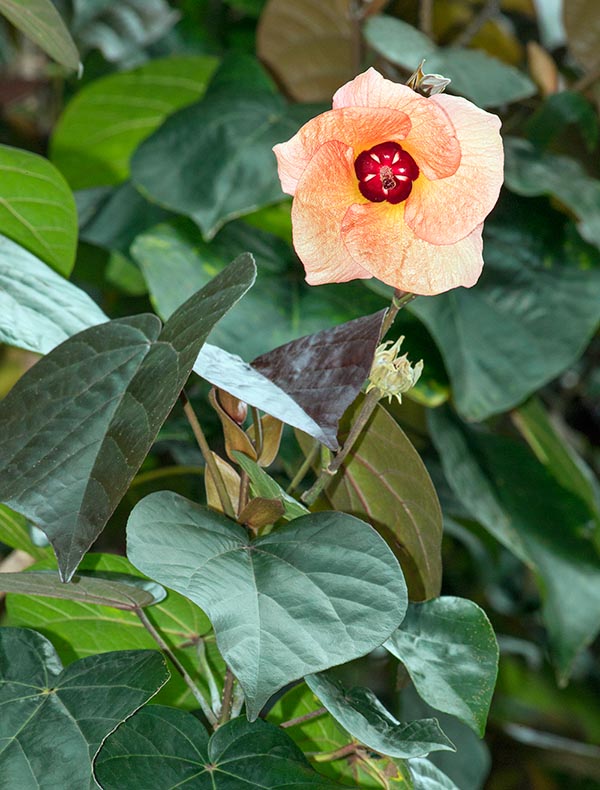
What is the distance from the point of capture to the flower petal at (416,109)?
44 centimetres

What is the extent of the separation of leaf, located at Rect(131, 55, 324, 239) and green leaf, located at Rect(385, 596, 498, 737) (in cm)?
51

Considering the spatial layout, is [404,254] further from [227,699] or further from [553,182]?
[553,182]

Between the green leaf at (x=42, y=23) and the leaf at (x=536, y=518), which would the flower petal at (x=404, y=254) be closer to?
the green leaf at (x=42, y=23)

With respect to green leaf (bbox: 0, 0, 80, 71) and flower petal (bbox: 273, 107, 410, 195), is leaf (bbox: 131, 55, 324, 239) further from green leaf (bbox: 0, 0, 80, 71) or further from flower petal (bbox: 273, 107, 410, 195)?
flower petal (bbox: 273, 107, 410, 195)

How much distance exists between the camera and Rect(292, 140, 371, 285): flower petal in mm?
468

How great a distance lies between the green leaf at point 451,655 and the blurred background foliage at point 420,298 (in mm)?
246

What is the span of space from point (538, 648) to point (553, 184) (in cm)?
91

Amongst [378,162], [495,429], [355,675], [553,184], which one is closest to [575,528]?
[495,429]

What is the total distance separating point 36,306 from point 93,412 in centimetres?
12

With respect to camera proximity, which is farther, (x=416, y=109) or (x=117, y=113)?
(x=117, y=113)

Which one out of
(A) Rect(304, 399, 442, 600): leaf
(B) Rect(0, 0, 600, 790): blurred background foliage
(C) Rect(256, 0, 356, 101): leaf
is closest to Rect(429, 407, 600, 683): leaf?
(B) Rect(0, 0, 600, 790): blurred background foliage

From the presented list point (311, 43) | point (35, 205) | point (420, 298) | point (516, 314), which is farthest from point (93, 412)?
point (311, 43)

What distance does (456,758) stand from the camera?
119 cm

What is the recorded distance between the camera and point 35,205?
0.75 meters
